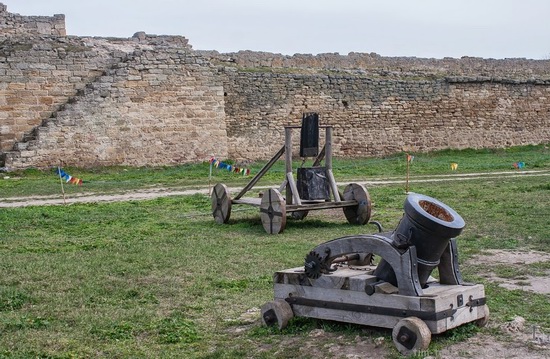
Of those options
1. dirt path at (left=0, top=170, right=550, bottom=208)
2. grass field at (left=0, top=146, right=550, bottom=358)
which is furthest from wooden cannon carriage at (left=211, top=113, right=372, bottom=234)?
dirt path at (left=0, top=170, right=550, bottom=208)

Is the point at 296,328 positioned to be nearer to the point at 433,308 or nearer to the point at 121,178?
the point at 433,308

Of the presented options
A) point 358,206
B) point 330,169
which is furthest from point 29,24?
point 358,206

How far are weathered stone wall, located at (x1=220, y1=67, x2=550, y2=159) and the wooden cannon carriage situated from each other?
13.0 m

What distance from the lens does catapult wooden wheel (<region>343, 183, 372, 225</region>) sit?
41.6 feet

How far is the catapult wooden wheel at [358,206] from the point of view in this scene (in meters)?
12.7

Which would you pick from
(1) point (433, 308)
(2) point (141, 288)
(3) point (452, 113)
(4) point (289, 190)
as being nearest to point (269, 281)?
(2) point (141, 288)

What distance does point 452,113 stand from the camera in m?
30.9

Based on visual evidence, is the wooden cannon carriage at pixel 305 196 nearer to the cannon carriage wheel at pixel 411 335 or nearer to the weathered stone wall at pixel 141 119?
the cannon carriage wheel at pixel 411 335

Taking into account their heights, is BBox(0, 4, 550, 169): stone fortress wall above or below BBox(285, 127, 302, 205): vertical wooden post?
above

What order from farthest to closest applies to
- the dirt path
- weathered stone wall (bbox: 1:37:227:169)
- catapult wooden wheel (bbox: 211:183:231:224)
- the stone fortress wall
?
1. the stone fortress wall
2. weathered stone wall (bbox: 1:37:227:169)
3. the dirt path
4. catapult wooden wheel (bbox: 211:183:231:224)

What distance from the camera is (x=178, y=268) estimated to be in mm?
9102

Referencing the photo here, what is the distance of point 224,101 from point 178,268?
1709 centimetres

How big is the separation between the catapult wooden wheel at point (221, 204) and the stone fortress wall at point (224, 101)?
10502 millimetres

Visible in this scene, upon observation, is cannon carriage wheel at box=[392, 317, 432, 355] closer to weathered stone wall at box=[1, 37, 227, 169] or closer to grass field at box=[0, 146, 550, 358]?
grass field at box=[0, 146, 550, 358]
